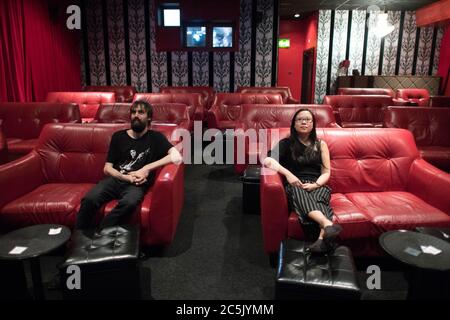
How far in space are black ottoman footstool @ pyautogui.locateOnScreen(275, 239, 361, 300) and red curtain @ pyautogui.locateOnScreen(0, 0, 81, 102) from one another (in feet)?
16.8

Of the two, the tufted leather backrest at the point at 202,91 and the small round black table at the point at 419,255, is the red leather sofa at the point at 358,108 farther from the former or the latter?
the small round black table at the point at 419,255

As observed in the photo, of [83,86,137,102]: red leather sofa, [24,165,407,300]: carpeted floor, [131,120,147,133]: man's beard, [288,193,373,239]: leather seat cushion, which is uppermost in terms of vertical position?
[83,86,137,102]: red leather sofa

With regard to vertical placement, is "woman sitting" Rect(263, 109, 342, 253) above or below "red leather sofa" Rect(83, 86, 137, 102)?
below

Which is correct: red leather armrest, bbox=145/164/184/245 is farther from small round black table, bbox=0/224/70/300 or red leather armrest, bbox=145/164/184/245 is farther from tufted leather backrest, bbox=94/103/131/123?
tufted leather backrest, bbox=94/103/131/123

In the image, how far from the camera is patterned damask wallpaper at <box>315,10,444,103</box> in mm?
9477

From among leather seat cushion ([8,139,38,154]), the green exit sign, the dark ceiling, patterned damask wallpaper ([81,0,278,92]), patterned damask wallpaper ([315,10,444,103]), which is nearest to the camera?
leather seat cushion ([8,139,38,154])

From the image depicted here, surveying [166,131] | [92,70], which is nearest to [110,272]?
[166,131]

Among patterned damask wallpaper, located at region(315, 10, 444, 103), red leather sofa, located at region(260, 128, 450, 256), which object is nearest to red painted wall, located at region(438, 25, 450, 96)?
patterned damask wallpaper, located at region(315, 10, 444, 103)

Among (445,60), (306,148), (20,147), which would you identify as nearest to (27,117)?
(20,147)

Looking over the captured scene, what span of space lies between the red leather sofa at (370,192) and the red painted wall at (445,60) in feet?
24.3

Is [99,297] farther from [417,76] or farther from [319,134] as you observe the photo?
[417,76]

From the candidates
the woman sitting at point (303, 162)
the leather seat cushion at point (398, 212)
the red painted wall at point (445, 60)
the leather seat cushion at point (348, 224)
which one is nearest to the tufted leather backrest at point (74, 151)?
the woman sitting at point (303, 162)

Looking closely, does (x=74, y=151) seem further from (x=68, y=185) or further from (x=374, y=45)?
(x=374, y=45)
